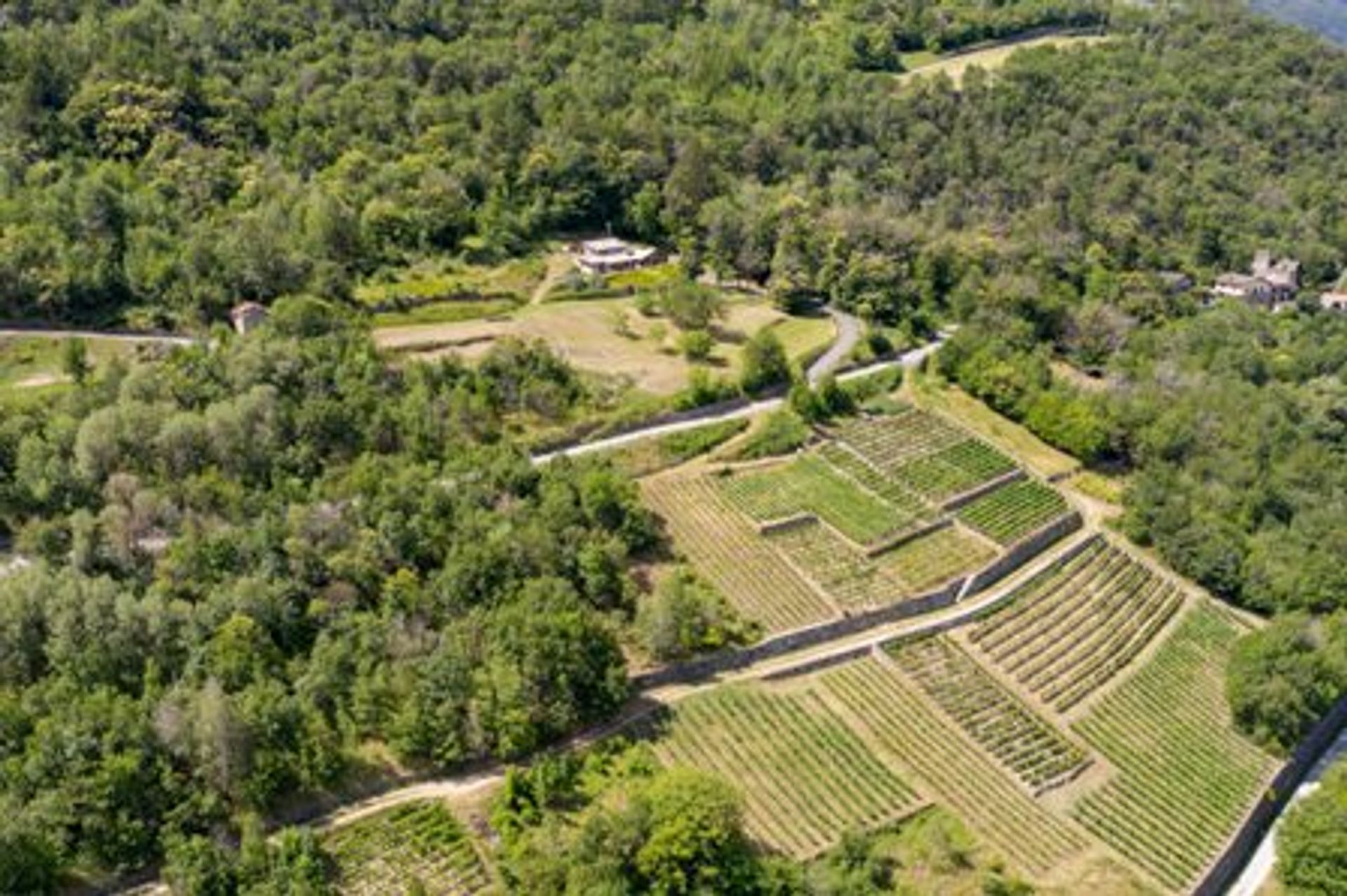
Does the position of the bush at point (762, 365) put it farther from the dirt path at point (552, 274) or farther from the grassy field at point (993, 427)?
the dirt path at point (552, 274)

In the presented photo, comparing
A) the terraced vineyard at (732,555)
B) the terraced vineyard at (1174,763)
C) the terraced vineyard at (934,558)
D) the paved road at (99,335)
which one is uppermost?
the paved road at (99,335)

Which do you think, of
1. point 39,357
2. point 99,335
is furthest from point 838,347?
point 39,357

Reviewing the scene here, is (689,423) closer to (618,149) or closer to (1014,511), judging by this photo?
(1014,511)

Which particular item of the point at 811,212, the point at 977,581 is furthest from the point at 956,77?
the point at 977,581

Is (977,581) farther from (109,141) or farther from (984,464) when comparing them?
(109,141)

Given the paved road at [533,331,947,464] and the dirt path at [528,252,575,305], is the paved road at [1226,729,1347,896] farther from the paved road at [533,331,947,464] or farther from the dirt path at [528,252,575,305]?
the dirt path at [528,252,575,305]

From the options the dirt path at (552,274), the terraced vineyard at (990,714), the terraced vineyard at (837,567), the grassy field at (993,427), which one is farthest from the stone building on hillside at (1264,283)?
the terraced vineyard at (990,714)

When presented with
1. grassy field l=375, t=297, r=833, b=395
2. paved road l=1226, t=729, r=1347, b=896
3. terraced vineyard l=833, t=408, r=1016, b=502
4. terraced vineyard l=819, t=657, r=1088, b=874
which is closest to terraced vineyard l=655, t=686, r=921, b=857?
terraced vineyard l=819, t=657, r=1088, b=874
